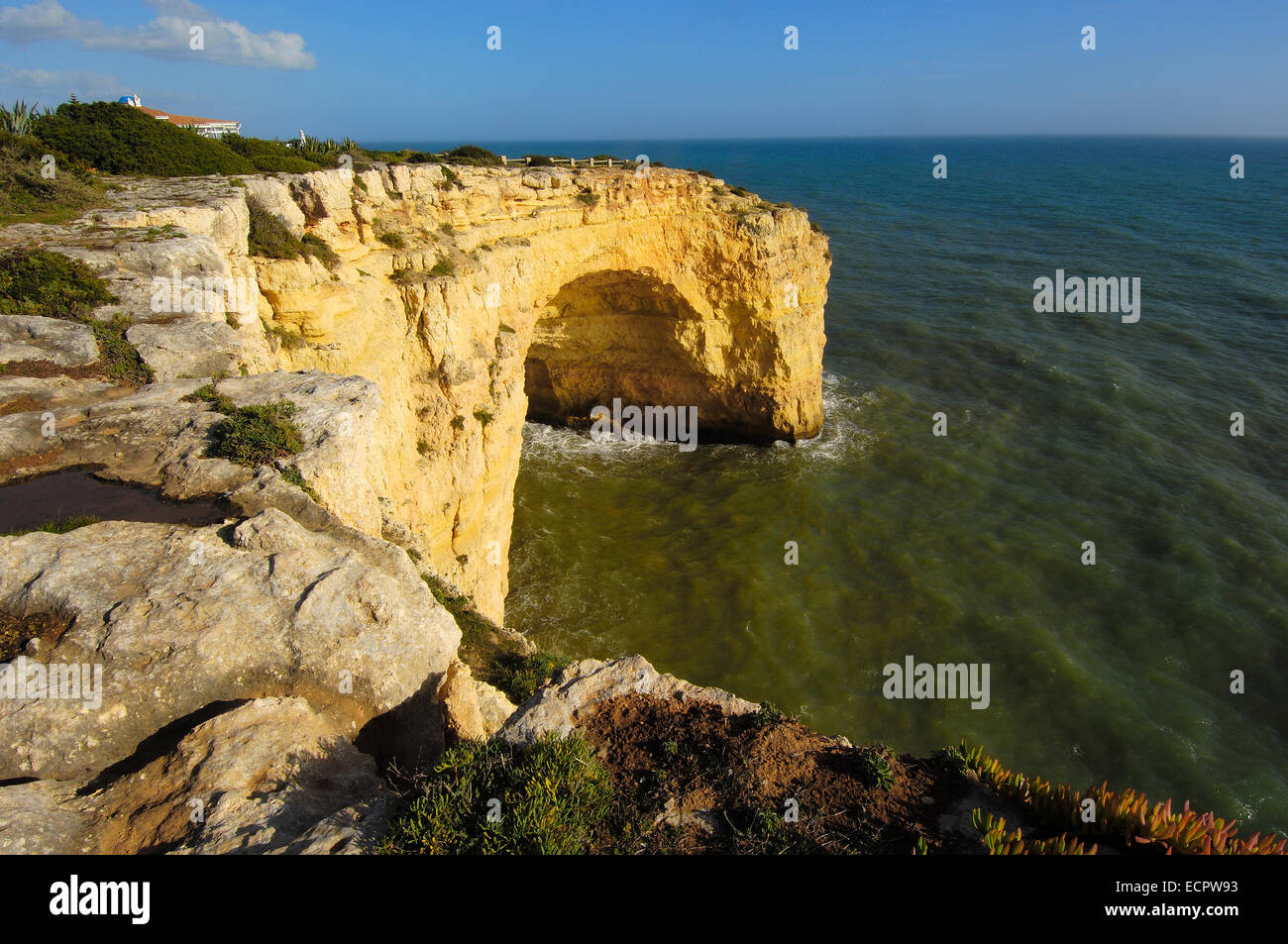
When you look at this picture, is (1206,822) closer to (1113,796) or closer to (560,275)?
(1113,796)

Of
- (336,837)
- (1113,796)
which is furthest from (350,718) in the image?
(1113,796)

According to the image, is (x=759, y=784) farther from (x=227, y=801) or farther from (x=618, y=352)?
(x=618, y=352)

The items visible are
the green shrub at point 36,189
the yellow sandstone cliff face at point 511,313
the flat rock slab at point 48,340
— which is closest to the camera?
the flat rock slab at point 48,340

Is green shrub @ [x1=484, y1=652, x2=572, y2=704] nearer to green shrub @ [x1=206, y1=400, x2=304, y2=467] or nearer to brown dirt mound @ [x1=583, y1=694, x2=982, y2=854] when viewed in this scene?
brown dirt mound @ [x1=583, y1=694, x2=982, y2=854]

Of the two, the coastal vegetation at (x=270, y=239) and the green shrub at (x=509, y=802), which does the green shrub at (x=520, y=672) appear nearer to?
the green shrub at (x=509, y=802)

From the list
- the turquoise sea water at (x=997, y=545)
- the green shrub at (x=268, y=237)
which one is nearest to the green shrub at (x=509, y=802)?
the green shrub at (x=268, y=237)

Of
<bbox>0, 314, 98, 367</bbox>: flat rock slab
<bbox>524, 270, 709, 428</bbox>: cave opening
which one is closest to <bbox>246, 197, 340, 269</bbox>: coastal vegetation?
<bbox>0, 314, 98, 367</bbox>: flat rock slab
